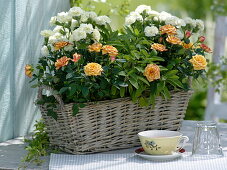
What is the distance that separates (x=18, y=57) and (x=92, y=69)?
1.77 feet

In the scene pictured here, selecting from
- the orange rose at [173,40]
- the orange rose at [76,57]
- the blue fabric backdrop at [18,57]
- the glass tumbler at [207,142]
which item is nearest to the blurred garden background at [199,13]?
the blue fabric backdrop at [18,57]

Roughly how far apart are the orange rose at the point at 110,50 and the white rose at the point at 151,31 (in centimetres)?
19

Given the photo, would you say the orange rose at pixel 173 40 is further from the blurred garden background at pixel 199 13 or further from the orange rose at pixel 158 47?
the blurred garden background at pixel 199 13

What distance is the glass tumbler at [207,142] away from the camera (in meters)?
1.70

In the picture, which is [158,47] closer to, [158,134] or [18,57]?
[158,134]

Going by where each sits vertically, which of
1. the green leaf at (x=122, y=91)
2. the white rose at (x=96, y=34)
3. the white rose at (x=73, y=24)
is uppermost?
the white rose at (x=73, y=24)

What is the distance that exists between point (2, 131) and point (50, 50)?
15.3 inches

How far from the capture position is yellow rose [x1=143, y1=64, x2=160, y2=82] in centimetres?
173

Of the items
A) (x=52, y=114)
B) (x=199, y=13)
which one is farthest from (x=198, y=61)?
(x=199, y=13)

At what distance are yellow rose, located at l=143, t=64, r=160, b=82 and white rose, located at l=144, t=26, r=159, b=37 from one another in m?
0.15

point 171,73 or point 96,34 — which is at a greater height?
point 96,34

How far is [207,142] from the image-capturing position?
5.60 ft

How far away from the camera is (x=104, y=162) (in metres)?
1.66

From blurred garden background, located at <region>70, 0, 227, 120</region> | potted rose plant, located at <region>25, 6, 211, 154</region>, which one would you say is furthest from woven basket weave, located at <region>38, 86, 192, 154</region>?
blurred garden background, located at <region>70, 0, 227, 120</region>
